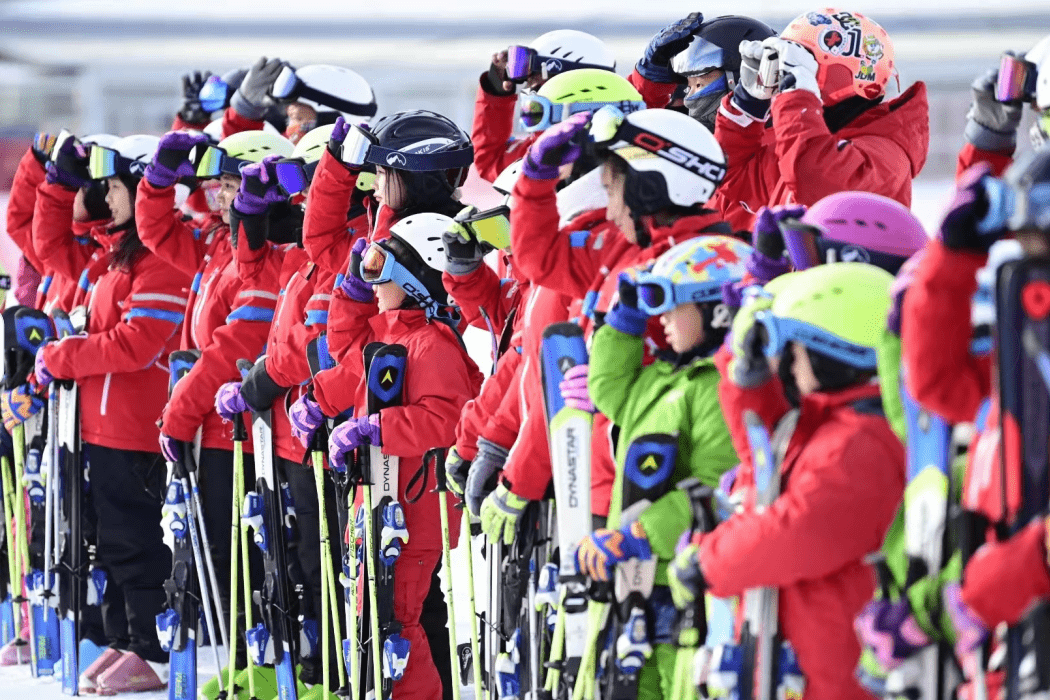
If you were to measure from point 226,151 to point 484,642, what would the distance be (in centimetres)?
237

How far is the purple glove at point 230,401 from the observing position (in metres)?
5.99

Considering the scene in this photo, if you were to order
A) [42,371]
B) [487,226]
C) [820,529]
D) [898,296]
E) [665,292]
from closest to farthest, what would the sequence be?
[898,296]
[820,529]
[665,292]
[487,226]
[42,371]

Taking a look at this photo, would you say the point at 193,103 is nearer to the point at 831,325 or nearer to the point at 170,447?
the point at 170,447

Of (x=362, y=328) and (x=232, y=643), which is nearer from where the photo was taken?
(x=362, y=328)

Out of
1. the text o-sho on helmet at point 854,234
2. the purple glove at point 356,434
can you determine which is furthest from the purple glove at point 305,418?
the text o-sho on helmet at point 854,234

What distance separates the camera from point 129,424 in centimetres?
686

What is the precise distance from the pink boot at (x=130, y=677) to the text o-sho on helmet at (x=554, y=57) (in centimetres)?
280

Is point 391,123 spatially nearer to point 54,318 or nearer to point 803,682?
point 54,318

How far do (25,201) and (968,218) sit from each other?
661 centimetres

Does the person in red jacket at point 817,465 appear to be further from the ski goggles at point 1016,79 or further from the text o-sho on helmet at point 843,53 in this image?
the text o-sho on helmet at point 843,53

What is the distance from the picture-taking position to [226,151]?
6582 mm

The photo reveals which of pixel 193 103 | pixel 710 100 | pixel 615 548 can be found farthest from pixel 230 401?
pixel 193 103

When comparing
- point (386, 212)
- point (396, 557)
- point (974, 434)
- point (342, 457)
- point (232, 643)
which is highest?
point (386, 212)

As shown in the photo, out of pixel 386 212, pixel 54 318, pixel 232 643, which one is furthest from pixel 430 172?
pixel 54 318
